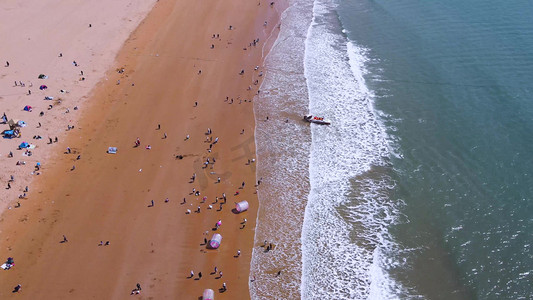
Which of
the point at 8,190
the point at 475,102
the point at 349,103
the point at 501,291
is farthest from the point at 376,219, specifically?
the point at 8,190

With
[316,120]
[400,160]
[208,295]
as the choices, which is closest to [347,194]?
[400,160]

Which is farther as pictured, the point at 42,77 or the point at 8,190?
the point at 42,77

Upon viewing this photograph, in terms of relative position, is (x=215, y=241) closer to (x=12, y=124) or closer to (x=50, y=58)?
(x=12, y=124)

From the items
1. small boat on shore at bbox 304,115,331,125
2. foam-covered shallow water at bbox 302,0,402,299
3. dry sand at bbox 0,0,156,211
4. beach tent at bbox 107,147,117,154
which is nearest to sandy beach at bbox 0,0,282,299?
dry sand at bbox 0,0,156,211

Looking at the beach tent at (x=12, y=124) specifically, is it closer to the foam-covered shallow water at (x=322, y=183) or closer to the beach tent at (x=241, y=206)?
the foam-covered shallow water at (x=322, y=183)

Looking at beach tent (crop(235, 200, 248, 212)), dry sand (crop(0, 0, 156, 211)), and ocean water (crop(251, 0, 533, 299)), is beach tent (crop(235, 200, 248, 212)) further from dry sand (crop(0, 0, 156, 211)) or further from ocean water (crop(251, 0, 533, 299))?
dry sand (crop(0, 0, 156, 211))

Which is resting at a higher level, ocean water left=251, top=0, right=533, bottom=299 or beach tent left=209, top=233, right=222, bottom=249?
ocean water left=251, top=0, right=533, bottom=299

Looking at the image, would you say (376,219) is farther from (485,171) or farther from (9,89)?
(9,89)
